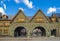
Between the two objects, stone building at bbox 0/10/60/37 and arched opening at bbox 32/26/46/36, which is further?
arched opening at bbox 32/26/46/36

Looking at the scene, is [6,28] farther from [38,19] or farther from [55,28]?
[55,28]

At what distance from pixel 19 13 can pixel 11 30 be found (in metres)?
5.89

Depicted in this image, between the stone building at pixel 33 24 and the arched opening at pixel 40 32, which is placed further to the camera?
the arched opening at pixel 40 32

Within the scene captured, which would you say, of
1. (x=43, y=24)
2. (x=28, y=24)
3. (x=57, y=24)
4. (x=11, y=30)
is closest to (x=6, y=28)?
Result: (x=11, y=30)

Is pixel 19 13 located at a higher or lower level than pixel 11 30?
higher

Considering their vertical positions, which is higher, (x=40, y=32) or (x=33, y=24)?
(x=33, y=24)

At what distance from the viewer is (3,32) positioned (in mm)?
58000

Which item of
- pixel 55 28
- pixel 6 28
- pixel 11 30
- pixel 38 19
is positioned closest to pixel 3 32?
pixel 6 28

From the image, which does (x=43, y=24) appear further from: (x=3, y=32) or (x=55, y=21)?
(x=3, y=32)

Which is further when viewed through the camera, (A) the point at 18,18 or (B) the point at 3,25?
(B) the point at 3,25

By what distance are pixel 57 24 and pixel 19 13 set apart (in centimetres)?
1240

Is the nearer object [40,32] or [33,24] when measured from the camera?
[33,24]

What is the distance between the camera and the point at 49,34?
5300 cm

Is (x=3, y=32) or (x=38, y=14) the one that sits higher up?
(x=38, y=14)
